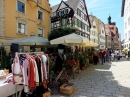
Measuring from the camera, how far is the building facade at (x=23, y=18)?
1439 centimetres

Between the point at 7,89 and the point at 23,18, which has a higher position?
the point at 23,18

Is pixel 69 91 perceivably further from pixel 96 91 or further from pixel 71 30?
pixel 71 30

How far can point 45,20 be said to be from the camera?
68.8ft

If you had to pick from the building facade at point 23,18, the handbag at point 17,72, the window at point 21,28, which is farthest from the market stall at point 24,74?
the window at point 21,28

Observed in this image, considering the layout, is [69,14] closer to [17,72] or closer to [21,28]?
[21,28]

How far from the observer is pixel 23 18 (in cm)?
1669

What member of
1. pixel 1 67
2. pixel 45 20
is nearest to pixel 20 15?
pixel 45 20

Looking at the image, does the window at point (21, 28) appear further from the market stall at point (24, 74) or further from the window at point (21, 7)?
the market stall at point (24, 74)

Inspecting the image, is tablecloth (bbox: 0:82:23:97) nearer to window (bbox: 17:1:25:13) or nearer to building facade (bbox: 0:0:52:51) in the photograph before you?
building facade (bbox: 0:0:52:51)

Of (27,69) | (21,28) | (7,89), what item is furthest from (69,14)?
(7,89)

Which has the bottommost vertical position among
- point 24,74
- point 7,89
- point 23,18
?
point 7,89

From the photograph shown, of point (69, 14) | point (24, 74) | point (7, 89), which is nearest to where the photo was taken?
point (24, 74)

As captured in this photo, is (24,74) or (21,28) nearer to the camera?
(24,74)

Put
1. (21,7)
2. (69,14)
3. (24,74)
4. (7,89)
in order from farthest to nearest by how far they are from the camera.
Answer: (69,14)
(21,7)
(7,89)
(24,74)
